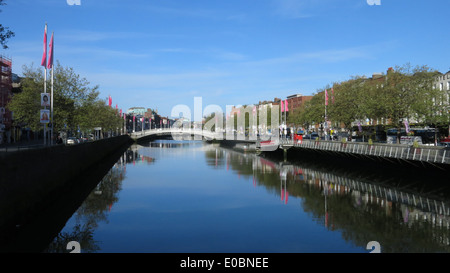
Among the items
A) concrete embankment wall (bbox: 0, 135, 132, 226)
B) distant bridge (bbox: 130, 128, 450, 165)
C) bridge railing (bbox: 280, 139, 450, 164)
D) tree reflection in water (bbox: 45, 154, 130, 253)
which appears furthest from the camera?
distant bridge (bbox: 130, 128, 450, 165)

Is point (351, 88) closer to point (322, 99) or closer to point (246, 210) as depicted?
point (322, 99)

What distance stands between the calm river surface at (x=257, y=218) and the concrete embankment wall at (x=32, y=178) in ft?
6.41

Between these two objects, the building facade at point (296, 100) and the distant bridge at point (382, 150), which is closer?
the distant bridge at point (382, 150)

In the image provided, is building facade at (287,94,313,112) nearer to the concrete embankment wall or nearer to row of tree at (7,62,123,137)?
row of tree at (7,62,123,137)

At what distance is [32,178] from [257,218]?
11138 millimetres

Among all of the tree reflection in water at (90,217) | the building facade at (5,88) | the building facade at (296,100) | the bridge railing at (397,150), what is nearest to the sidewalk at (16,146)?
the tree reflection in water at (90,217)

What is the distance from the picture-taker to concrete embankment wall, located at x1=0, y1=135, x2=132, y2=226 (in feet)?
56.7

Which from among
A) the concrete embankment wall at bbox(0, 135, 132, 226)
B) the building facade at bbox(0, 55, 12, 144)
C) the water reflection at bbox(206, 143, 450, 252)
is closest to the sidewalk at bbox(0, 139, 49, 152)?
the concrete embankment wall at bbox(0, 135, 132, 226)

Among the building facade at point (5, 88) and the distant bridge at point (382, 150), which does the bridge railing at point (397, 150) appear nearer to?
the distant bridge at point (382, 150)

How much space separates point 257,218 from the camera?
23.1m

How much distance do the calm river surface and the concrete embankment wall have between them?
1954mm

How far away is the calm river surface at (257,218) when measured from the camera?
17.9m

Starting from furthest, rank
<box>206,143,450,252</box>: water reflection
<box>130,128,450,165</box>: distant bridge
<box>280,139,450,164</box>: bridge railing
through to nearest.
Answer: <box>130,128,450,165</box>: distant bridge
<box>280,139,450,164</box>: bridge railing
<box>206,143,450,252</box>: water reflection
